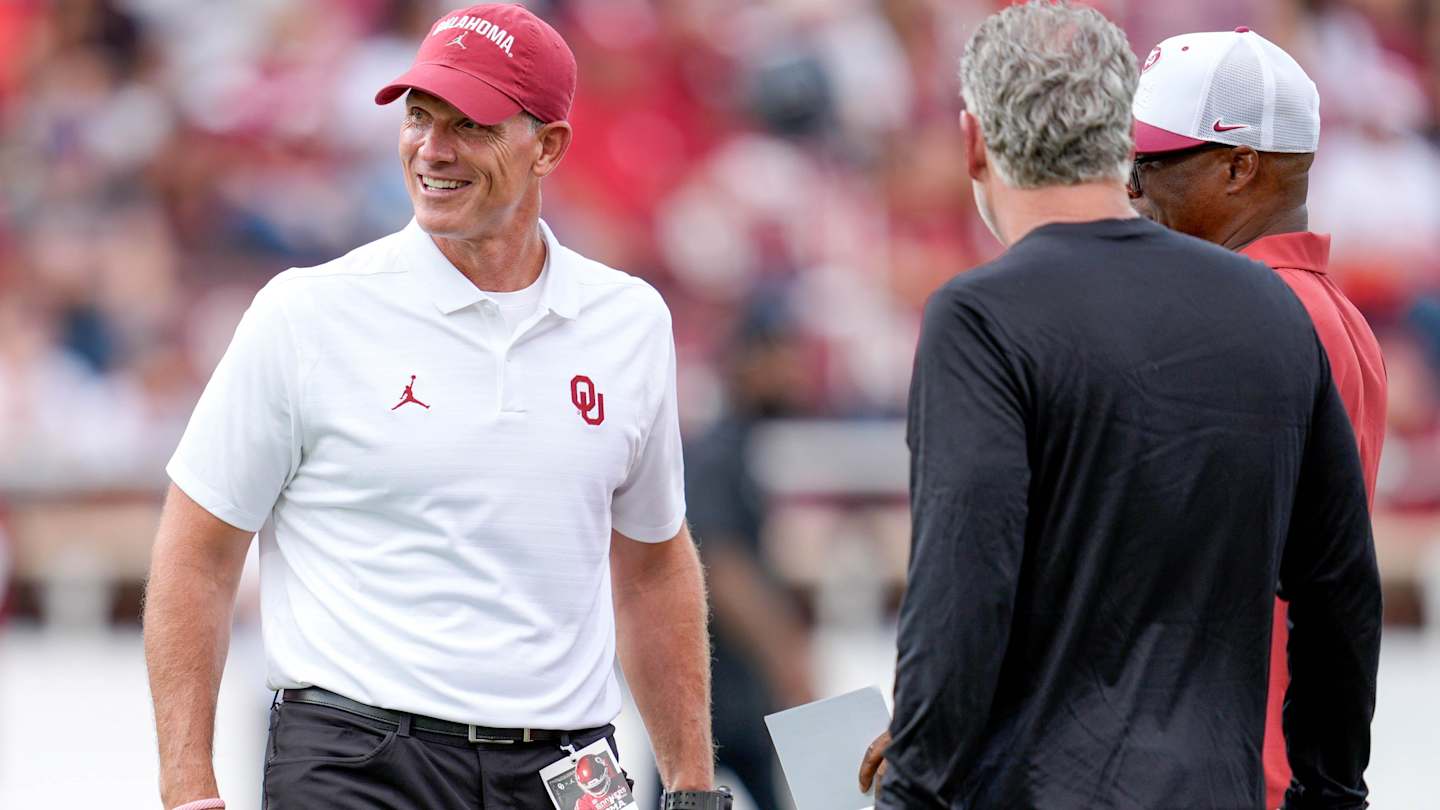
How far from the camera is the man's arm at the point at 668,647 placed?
12.2ft

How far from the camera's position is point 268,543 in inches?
137

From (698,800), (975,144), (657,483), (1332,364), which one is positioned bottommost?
(698,800)

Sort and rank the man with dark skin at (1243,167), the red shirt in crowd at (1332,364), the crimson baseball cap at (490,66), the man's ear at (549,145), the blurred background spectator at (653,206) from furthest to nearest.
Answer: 1. the blurred background spectator at (653,206)
2. the man's ear at (549,145)
3. the crimson baseball cap at (490,66)
4. the man with dark skin at (1243,167)
5. the red shirt in crowd at (1332,364)

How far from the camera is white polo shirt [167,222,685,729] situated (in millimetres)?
3285

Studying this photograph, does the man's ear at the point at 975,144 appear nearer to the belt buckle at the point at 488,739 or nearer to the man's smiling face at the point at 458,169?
the man's smiling face at the point at 458,169

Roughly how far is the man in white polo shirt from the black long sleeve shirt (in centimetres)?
101

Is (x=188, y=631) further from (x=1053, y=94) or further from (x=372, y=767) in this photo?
(x=1053, y=94)

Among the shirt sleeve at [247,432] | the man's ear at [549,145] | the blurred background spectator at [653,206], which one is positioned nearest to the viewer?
the shirt sleeve at [247,432]

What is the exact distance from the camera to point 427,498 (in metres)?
3.30

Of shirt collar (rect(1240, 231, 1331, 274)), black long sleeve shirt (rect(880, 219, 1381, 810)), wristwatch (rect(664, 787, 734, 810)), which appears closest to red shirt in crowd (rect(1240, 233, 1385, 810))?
shirt collar (rect(1240, 231, 1331, 274))

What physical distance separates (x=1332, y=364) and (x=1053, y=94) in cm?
76

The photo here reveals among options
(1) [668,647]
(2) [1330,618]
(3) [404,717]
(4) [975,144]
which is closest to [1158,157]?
(4) [975,144]

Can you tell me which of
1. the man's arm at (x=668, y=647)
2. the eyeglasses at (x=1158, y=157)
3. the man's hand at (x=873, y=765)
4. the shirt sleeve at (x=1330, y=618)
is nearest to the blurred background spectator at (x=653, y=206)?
the man's arm at (x=668, y=647)

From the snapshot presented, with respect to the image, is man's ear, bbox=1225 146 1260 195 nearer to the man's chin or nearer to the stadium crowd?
the man's chin
